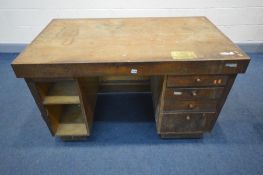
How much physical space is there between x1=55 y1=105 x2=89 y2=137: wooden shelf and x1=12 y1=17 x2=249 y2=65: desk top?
533mm

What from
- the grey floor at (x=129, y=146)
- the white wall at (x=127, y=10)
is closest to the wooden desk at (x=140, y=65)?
the grey floor at (x=129, y=146)

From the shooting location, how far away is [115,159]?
1.24 metres

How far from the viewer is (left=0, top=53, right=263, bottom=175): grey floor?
3.92ft

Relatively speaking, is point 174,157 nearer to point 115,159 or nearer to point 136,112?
point 115,159

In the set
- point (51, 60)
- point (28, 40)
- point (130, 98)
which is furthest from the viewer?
point (28, 40)

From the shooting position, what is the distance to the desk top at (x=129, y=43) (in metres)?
0.94

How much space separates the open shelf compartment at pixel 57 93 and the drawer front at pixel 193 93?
536mm

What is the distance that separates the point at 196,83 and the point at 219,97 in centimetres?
19

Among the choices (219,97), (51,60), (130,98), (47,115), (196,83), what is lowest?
(130,98)

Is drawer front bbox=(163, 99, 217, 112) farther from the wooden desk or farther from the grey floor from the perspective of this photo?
the grey floor

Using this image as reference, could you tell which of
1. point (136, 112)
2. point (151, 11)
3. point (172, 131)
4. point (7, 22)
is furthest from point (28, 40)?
point (172, 131)

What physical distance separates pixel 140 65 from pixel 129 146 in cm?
66

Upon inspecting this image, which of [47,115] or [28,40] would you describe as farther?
[28,40]

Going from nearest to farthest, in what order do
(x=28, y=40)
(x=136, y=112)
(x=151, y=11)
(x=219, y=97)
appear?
1. (x=219, y=97)
2. (x=136, y=112)
3. (x=151, y=11)
4. (x=28, y=40)
